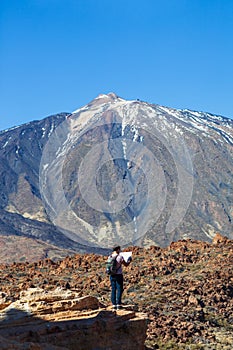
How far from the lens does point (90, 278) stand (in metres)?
28.0

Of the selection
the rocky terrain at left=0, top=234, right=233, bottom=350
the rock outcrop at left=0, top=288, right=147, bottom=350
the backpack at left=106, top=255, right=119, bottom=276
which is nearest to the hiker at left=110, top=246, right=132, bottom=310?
the backpack at left=106, top=255, right=119, bottom=276

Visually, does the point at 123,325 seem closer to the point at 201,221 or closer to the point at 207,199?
the point at 201,221

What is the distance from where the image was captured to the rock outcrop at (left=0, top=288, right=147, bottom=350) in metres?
14.1

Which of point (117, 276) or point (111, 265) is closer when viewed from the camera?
point (111, 265)

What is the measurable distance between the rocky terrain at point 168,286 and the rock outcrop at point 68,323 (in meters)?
1.68

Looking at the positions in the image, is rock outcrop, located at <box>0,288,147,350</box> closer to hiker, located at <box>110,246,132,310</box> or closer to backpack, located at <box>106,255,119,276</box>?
hiker, located at <box>110,246,132,310</box>

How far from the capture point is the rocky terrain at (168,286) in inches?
848

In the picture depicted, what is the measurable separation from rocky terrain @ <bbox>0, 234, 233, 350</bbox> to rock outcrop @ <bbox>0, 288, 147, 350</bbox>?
168 centimetres

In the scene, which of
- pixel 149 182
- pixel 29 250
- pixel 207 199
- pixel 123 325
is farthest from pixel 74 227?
pixel 123 325

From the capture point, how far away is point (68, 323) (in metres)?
14.9

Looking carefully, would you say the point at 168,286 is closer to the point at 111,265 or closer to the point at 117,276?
the point at 117,276

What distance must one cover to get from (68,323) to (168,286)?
11.8 metres

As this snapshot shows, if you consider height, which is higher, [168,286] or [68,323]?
[168,286]

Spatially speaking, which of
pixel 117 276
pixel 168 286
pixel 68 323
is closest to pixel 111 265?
pixel 117 276
